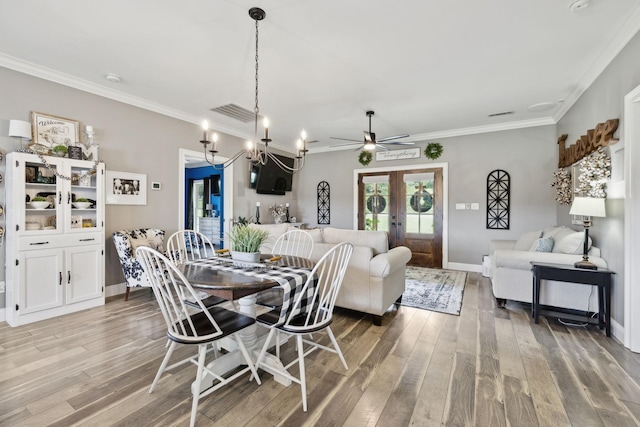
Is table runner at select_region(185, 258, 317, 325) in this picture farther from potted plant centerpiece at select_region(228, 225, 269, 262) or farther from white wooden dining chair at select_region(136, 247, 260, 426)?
white wooden dining chair at select_region(136, 247, 260, 426)

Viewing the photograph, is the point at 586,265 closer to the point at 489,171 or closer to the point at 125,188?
the point at 489,171

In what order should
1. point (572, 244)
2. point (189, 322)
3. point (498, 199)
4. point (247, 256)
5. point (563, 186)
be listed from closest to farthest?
point (189, 322) → point (247, 256) → point (572, 244) → point (563, 186) → point (498, 199)

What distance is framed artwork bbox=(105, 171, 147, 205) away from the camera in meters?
3.95

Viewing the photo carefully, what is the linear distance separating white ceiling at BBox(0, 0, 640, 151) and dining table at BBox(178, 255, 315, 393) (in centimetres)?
207

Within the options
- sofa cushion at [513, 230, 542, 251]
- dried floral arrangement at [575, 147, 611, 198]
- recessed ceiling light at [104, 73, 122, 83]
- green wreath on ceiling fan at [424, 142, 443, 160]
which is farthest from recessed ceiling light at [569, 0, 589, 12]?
recessed ceiling light at [104, 73, 122, 83]

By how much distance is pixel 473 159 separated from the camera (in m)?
5.71

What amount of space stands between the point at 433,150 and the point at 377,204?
1.69 metres

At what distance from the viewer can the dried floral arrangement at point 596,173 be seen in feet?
9.81

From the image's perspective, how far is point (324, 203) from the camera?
7.50 meters

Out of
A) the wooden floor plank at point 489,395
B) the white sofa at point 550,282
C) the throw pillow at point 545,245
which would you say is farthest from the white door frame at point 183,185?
the throw pillow at point 545,245

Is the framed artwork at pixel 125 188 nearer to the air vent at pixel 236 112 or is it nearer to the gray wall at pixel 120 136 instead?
the gray wall at pixel 120 136

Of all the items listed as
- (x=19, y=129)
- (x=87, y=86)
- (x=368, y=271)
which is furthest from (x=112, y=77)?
(x=368, y=271)

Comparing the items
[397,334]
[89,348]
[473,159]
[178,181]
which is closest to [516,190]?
[473,159]

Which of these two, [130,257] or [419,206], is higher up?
[419,206]
